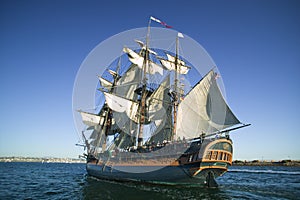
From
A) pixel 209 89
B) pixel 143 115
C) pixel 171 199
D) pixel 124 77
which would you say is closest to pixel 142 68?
pixel 124 77

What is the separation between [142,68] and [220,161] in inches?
1123

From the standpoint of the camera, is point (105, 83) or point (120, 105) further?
point (105, 83)

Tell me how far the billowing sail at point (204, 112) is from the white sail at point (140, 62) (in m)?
16.2

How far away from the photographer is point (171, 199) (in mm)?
17375

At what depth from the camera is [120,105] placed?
40.2m

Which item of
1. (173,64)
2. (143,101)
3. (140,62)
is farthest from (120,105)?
(173,64)

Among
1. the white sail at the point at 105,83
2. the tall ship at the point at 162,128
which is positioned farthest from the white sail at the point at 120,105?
the white sail at the point at 105,83

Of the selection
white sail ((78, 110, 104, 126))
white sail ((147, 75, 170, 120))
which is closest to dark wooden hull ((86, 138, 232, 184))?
white sail ((147, 75, 170, 120))

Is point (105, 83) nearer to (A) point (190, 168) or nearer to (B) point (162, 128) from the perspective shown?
(B) point (162, 128)

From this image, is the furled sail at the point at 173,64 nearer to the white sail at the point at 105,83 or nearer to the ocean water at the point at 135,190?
the white sail at the point at 105,83

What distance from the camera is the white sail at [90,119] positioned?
1920 inches

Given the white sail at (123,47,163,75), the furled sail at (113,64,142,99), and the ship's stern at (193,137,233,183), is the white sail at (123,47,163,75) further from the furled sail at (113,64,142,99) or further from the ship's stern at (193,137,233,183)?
the ship's stern at (193,137,233,183)

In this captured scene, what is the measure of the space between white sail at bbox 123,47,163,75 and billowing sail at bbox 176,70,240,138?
16173 mm

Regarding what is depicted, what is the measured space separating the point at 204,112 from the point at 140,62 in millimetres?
21178
